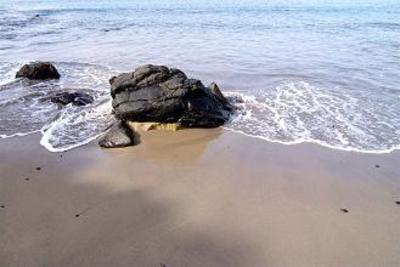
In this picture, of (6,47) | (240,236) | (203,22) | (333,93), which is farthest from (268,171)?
(203,22)

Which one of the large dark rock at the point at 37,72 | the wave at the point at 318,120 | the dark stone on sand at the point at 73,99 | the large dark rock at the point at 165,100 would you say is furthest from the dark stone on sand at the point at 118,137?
the large dark rock at the point at 37,72

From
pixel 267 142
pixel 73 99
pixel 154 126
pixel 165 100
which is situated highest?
pixel 165 100

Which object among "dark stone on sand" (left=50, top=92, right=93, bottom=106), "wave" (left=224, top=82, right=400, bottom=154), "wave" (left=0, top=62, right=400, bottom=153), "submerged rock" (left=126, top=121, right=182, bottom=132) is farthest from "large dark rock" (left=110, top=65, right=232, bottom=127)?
"dark stone on sand" (left=50, top=92, right=93, bottom=106)

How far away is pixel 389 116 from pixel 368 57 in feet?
24.1

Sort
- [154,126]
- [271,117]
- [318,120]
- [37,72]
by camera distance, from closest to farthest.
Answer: [154,126] < [318,120] < [271,117] < [37,72]

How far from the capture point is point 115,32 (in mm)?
25766

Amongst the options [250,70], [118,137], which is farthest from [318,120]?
[250,70]

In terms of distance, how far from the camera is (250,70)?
14.9 m

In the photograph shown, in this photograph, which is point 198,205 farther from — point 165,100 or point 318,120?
point 318,120

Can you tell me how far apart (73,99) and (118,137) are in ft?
10.7

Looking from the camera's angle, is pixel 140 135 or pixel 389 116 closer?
pixel 140 135

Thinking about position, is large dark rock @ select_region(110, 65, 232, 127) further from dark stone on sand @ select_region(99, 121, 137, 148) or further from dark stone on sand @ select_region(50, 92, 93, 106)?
dark stone on sand @ select_region(50, 92, 93, 106)

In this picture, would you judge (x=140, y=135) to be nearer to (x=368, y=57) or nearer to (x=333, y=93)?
(x=333, y=93)

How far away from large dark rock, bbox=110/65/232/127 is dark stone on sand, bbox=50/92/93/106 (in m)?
1.39
